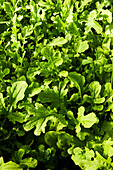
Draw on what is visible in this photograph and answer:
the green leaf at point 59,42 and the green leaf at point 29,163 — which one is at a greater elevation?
the green leaf at point 59,42

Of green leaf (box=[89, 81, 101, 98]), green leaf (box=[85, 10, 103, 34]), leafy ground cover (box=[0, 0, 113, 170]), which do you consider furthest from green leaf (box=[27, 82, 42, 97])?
green leaf (box=[85, 10, 103, 34])

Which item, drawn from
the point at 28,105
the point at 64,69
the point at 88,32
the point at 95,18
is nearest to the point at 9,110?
the point at 28,105

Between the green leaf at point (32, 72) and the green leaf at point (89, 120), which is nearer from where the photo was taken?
the green leaf at point (89, 120)

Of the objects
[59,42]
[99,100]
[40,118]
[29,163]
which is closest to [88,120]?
[99,100]

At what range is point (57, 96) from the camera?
1.51 m

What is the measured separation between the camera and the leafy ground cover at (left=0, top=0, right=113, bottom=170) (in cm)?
137

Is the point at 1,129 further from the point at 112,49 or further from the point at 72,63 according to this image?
the point at 112,49

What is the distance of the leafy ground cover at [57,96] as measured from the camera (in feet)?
4.49

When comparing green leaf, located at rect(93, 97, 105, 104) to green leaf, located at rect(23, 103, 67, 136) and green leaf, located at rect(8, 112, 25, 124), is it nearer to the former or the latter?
green leaf, located at rect(23, 103, 67, 136)

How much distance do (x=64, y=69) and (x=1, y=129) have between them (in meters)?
0.67

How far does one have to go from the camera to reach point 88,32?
1.89m

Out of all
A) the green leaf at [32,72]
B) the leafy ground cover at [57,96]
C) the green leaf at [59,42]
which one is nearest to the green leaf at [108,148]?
the leafy ground cover at [57,96]

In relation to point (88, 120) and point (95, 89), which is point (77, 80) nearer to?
point (95, 89)

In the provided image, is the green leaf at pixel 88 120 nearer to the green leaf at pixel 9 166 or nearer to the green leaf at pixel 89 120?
the green leaf at pixel 89 120
